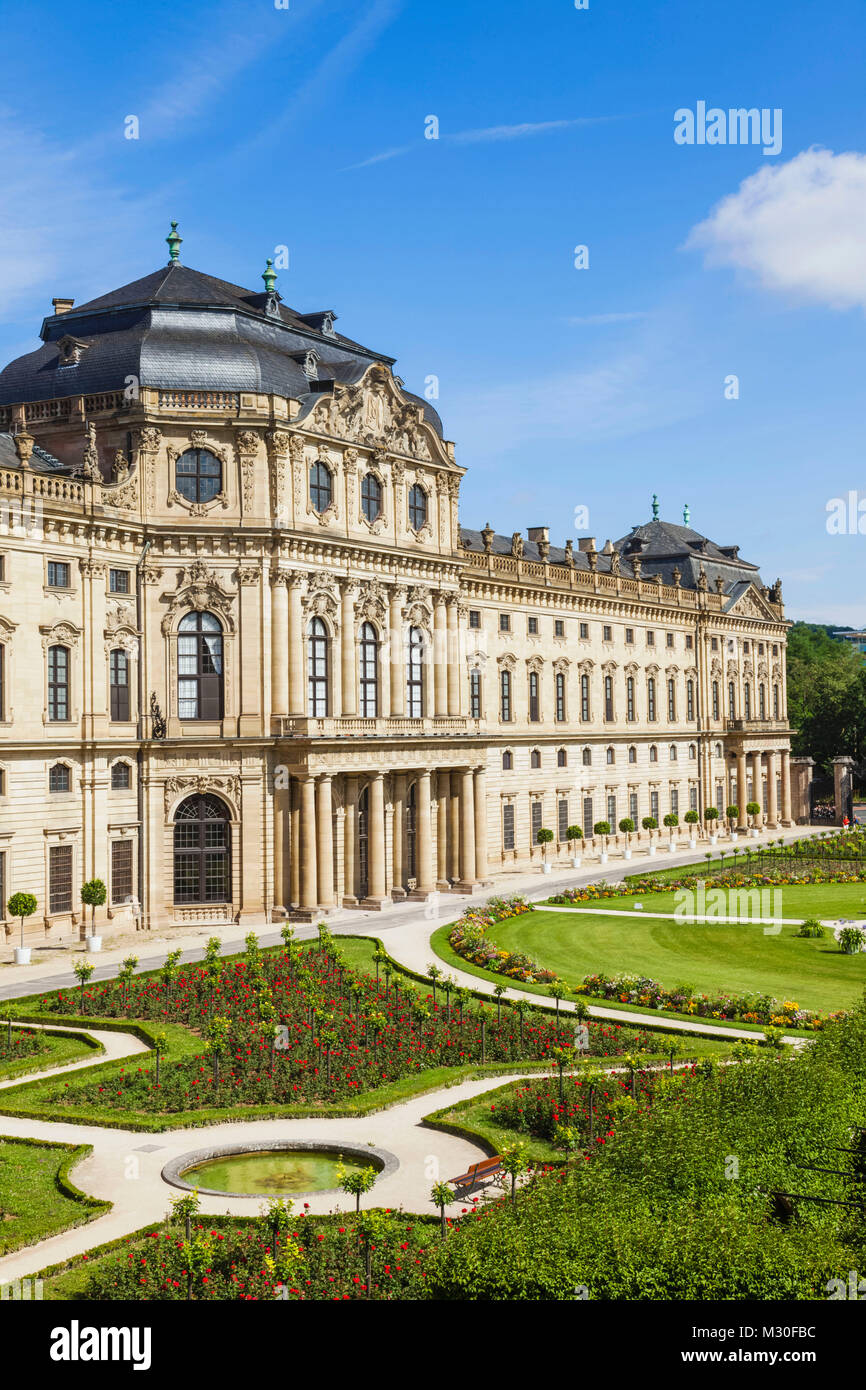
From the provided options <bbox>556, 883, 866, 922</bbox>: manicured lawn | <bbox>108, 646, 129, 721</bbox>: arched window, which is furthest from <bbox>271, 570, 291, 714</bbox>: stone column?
<bbox>556, 883, 866, 922</bbox>: manicured lawn

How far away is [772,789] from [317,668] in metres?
61.2

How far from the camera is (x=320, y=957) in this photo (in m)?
44.8

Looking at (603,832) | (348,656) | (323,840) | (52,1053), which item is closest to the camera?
(52,1053)

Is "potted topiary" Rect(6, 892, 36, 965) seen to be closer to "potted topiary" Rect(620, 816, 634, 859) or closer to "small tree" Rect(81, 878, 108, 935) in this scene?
"small tree" Rect(81, 878, 108, 935)

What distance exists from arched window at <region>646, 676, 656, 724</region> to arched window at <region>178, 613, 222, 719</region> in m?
45.3

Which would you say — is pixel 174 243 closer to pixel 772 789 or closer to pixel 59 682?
pixel 59 682

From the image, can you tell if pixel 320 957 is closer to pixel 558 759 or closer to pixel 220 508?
A: pixel 220 508

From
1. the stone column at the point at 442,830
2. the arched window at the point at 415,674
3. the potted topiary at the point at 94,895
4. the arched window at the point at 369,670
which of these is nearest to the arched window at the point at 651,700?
the stone column at the point at 442,830

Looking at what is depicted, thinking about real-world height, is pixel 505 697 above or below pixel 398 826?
above

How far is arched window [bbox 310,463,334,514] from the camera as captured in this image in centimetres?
5991

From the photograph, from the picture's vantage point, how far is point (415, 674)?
6719 cm

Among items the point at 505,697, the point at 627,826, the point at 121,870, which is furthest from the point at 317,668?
the point at 627,826
